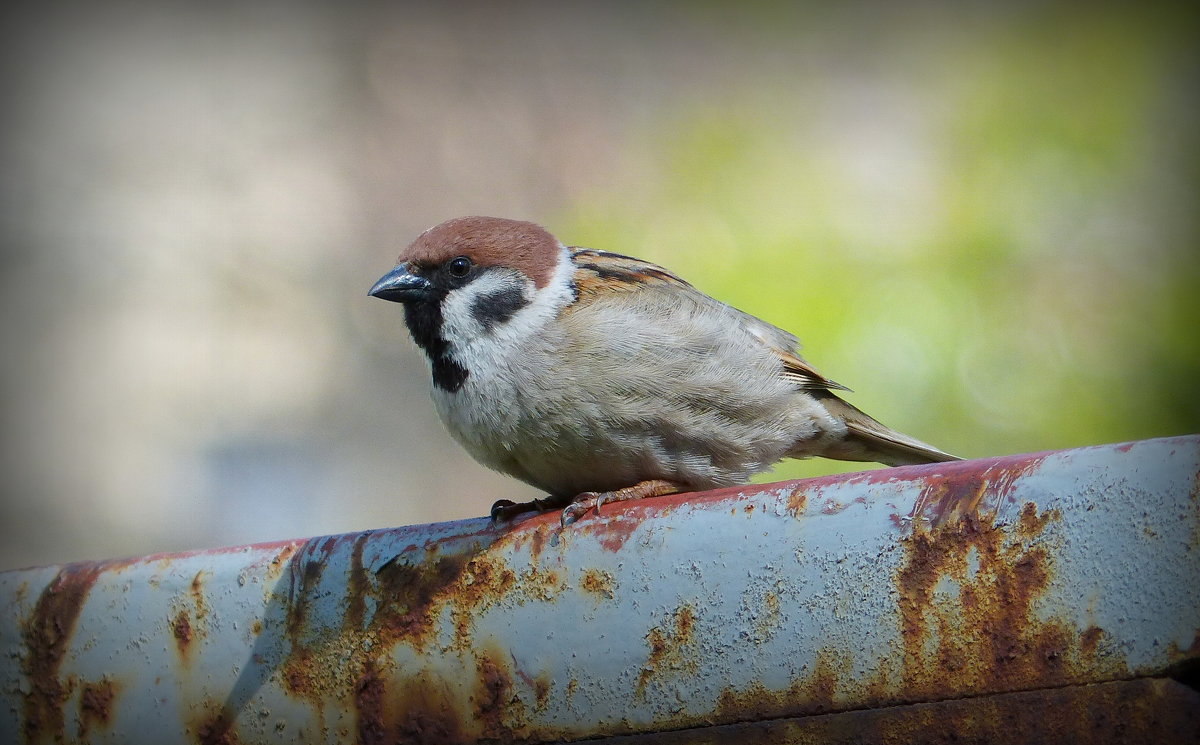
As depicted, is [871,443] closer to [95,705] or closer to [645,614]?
[645,614]

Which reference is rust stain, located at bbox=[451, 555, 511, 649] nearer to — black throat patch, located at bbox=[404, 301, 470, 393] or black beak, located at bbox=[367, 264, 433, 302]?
black throat patch, located at bbox=[404, 301, 470, 393]

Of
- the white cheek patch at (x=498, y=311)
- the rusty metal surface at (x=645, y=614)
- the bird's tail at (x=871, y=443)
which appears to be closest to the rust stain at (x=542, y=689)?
the rusty metal surface at (x=645, y=614)

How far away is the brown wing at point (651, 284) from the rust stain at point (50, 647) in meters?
0.99

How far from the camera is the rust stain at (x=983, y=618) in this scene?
3.42ft

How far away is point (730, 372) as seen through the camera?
2.20 metres

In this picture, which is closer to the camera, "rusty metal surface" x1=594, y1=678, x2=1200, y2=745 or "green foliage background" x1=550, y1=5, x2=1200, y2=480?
"rusty metal surface" x1=594, y1=678, x2=1200, y2=745

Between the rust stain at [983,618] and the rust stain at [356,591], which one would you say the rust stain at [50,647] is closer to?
the rust stain at [356,591]

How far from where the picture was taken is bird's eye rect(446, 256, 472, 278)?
2.31 meters

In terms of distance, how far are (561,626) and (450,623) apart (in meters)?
0.16

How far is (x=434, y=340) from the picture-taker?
2.27m

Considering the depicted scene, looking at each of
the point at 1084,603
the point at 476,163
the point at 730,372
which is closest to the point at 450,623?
the point at 1084,603

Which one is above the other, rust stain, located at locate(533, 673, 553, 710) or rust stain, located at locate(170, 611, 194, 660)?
rust stain, located at locate(170, 611, 194, 660)

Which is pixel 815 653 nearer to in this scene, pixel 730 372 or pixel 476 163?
pixel 730 372

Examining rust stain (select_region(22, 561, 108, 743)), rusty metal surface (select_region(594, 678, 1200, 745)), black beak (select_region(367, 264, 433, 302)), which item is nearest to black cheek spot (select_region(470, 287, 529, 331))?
black beak (select_region(367, 264, 433, 302))
